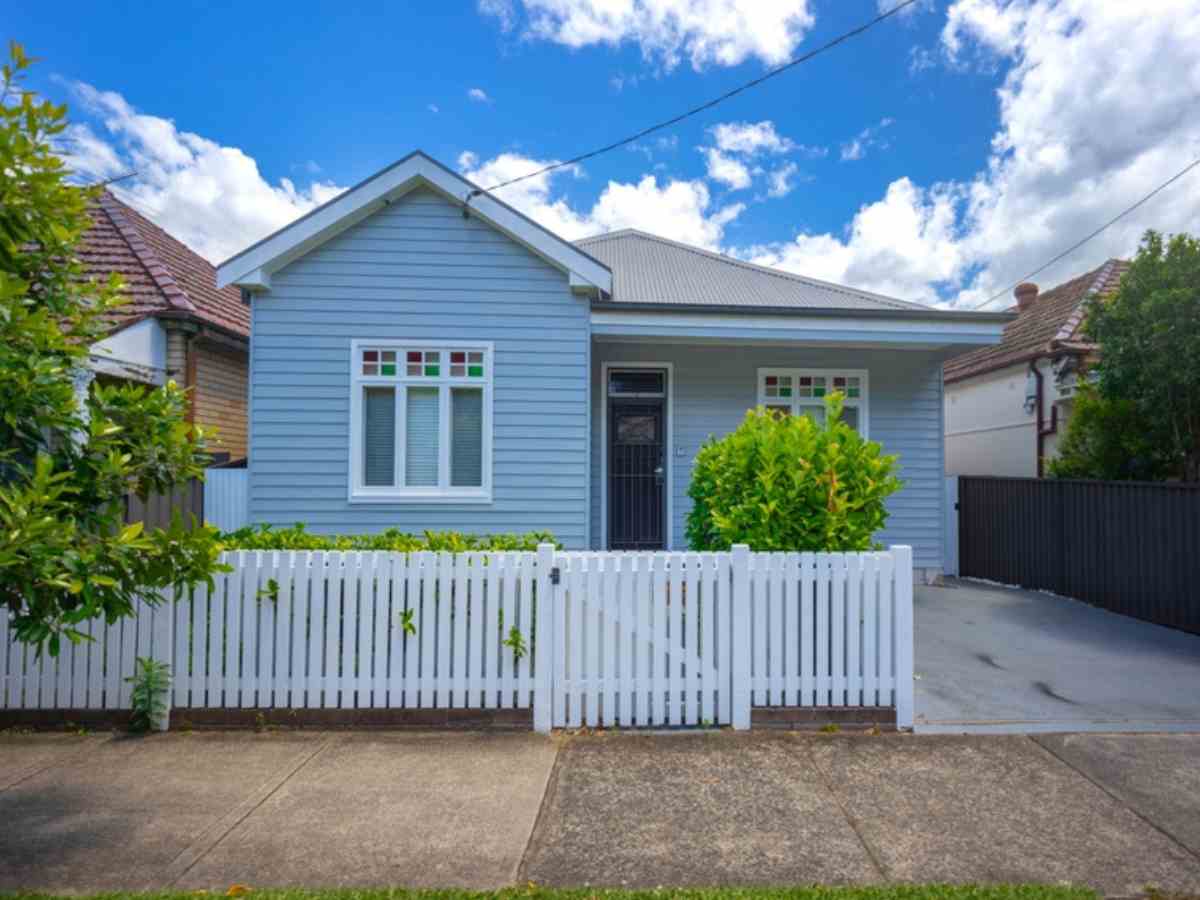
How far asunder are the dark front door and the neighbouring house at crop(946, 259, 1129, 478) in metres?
5.90

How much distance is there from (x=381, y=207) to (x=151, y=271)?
4.78 metres

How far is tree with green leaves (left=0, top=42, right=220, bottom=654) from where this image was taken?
8.96 feet

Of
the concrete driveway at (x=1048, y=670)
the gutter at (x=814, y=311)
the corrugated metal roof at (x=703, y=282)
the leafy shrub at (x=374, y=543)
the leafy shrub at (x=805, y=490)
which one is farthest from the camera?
the corrugated metal roof at (x=703, y=282)

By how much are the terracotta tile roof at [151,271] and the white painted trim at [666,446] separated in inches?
211

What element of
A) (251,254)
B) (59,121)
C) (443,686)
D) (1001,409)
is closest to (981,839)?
(443,686)

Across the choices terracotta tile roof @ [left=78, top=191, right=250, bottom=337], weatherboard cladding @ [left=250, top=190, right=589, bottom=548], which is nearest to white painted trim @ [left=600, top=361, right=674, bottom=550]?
weatherboard cladding @ [left=250, top=190, right=589, bottom=548]

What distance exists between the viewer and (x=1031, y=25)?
9.87 m

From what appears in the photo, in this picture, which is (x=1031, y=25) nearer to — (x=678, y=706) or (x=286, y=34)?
(x=286, y=34)

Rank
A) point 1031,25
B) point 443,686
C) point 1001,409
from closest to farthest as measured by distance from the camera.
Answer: point 443,686, point 1031,25, point 1001,409

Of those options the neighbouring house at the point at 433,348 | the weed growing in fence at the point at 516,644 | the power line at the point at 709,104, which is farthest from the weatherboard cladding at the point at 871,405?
the weed growing in fence at the point at 516,644

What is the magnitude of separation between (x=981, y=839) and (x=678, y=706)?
1.90 metres

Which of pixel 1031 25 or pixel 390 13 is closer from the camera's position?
pixel 390 13

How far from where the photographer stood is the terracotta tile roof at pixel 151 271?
378 inches

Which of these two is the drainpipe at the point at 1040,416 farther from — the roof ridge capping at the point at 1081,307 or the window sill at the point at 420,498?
the window sill at the point at 420,498
